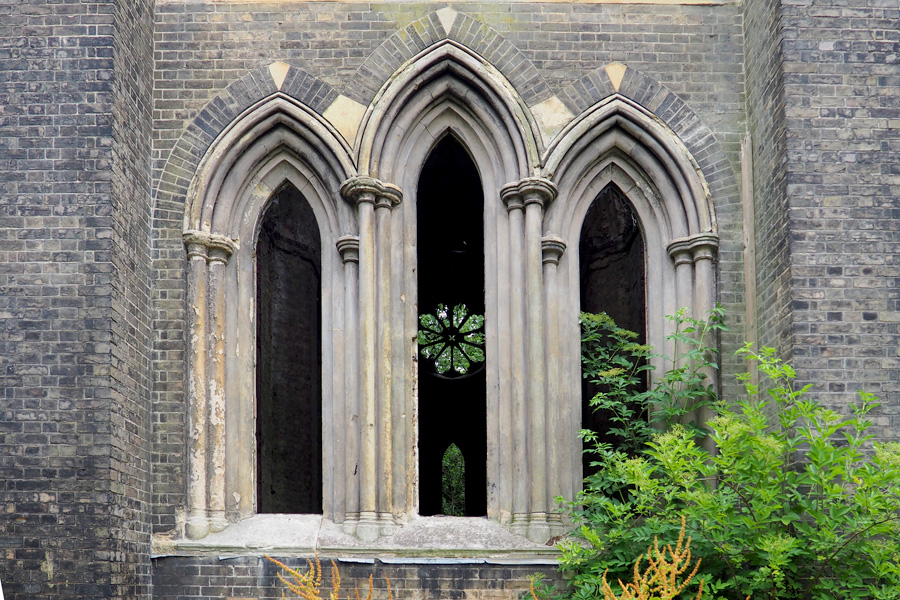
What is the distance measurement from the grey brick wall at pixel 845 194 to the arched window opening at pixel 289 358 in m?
5.52

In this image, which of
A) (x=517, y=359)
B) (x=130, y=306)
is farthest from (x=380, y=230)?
(x=130, y=306)

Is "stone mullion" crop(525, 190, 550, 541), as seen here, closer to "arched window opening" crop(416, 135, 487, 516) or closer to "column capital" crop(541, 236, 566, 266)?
"column capital" crop(541, 236, 566, 266)

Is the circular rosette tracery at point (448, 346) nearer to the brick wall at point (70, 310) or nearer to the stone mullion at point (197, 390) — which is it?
the stone mullion at point (197, 390)

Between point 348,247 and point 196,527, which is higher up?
point 348,247

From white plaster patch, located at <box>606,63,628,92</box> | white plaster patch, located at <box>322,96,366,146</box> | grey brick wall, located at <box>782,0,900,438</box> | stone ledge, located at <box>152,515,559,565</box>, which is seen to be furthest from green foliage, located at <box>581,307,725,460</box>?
white plaster patch, located at <box>322,96,366,146</box>

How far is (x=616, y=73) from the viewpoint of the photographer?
8727 millimetres

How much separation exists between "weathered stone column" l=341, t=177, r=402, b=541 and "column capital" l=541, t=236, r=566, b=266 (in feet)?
3.98

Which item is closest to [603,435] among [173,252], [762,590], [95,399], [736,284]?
[736,284]

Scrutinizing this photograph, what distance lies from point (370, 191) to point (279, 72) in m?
1.21

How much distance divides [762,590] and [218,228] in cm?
479

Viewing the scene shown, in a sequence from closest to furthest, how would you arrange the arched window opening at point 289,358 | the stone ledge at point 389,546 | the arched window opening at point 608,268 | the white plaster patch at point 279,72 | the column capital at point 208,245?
1. the stone ledge at point 389,546
2. the column capital at point 208,245
3. the white plaster patch at point 279,72
4. the arched window opening at point 289,358
5. the arched window opening at point 608,268

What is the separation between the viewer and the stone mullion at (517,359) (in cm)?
819

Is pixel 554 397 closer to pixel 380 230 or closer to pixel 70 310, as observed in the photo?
pixel 380 230

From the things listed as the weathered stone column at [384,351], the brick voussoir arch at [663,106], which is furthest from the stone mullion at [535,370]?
the weathered stone column at [384,351]
